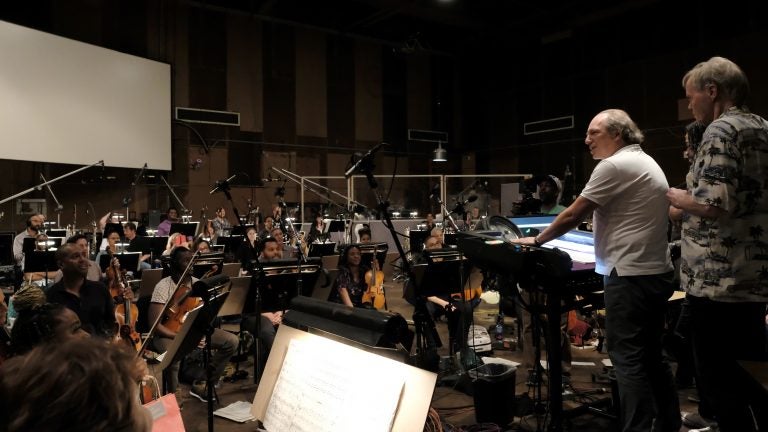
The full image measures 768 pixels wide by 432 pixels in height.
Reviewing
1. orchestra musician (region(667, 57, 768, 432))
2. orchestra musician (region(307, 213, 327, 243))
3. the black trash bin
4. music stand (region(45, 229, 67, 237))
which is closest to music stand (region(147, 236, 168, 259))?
music stand (region(45, 229, 67, 237))

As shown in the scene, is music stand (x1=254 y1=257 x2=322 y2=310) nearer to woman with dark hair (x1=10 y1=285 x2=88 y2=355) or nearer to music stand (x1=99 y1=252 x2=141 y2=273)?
woman with dark hair (x1=10 y1=285 x2=88 y2=355)

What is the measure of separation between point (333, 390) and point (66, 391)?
2.98 ft

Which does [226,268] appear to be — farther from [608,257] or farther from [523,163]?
[523,163]

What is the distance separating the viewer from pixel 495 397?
387 centimetres

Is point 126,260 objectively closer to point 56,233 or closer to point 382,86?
point 56,233

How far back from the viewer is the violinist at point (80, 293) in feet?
14.9

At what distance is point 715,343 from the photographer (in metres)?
2.46

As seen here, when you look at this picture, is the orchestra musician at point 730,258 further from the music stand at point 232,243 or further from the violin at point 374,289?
the music stand at point 232,243

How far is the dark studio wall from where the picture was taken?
13989 mm

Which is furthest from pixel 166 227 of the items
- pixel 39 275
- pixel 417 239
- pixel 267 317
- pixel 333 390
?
pixel 333 390

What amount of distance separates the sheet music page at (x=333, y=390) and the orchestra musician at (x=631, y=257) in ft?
4.27

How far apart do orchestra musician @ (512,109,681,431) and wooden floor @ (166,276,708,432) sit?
101 cm

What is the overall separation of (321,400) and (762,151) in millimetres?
2168

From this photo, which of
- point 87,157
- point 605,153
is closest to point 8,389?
point 605,153
